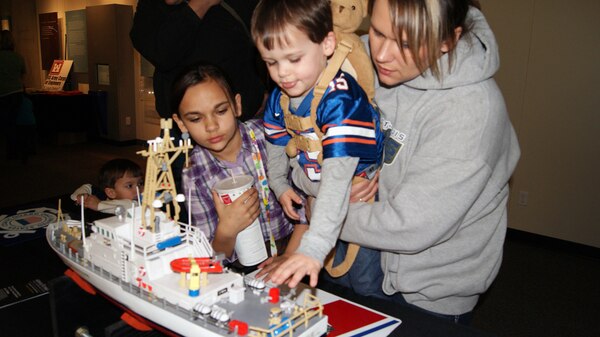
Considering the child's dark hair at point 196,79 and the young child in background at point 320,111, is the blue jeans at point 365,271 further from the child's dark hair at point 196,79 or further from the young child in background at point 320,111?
the child's dark hair at point 196,79

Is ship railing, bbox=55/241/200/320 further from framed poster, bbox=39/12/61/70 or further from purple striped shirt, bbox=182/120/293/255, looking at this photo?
framed poster, bbox=39/12/61/70

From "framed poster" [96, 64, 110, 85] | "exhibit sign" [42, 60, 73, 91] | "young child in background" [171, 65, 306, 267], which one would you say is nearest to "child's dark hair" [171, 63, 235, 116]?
"young child in background" [171, 65, 306, 267]

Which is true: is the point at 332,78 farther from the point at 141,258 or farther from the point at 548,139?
the point at 548,139

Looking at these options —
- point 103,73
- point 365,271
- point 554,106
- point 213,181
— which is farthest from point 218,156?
point 103,73

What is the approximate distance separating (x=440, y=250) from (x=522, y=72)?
4.17 metres

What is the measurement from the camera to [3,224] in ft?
9.02

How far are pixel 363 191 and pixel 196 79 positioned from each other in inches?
39.8

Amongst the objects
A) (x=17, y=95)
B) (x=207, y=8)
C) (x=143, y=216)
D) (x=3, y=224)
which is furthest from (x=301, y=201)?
(x=17, y=95)

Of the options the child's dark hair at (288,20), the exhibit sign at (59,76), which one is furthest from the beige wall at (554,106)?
the exhibit sign at (59,76)

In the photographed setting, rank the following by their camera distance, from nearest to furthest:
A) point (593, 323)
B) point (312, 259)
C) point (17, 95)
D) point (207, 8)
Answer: point (312, 259)
point (207, 8)
point (593, 323)
point (17, 95)

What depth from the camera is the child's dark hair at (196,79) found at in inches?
86.3

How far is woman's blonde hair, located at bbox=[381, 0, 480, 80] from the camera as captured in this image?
53.3 inches

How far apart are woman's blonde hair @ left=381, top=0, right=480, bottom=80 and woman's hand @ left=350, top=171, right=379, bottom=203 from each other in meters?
0.47

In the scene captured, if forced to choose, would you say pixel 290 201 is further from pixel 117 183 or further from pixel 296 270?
pixel 117 183
